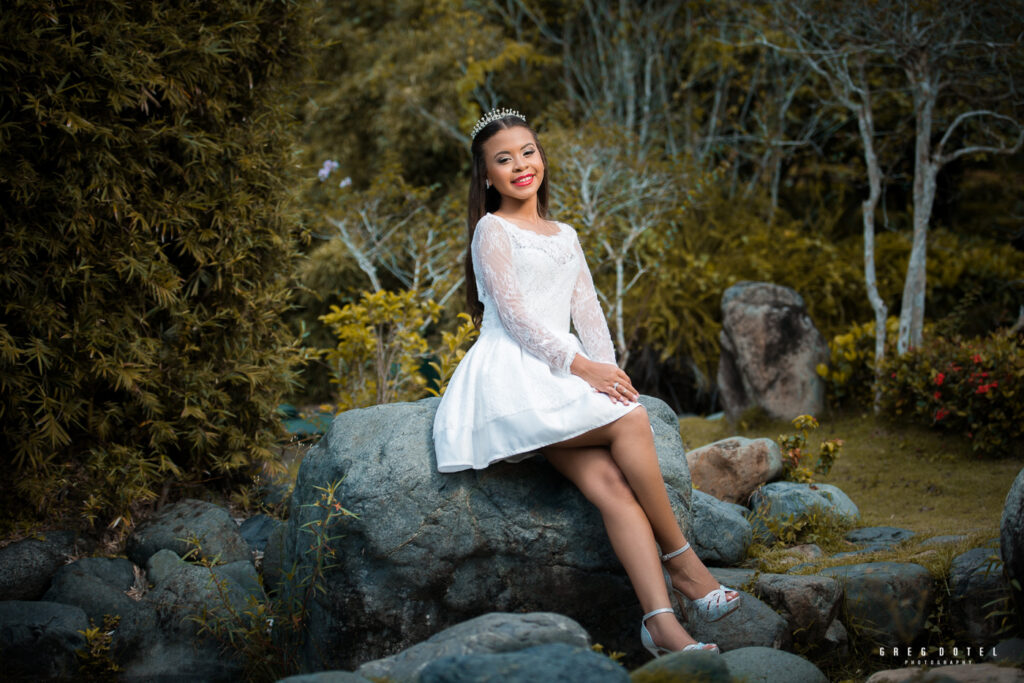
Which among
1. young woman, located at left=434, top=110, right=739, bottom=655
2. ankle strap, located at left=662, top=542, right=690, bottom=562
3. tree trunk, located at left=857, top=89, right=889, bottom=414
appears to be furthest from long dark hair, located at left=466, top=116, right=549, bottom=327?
tree trunk, located at left=857, top=89, right=889, bottom=414

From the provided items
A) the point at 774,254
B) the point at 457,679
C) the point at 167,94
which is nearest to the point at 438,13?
the point at 774,254

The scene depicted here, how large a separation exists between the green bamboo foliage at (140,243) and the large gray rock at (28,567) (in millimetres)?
224

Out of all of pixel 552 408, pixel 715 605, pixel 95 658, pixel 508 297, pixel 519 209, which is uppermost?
pixel 519 209

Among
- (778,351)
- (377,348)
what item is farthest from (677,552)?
(778,351)

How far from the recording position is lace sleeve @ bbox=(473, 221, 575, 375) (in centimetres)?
314

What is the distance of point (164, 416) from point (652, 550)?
2964 millimetres

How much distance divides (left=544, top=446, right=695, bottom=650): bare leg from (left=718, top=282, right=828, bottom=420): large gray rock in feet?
14.8

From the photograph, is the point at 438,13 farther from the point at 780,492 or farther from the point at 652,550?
the point at 652,550

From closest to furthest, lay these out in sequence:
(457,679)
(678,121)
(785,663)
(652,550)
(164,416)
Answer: (457,679)
(785,663)
(652,550)
(164,416)
(678,121)

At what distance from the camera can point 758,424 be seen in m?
7.16

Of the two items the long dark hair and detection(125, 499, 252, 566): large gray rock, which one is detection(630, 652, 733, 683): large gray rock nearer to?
the long dark hair

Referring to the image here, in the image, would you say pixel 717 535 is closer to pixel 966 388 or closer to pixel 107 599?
pixel 107 599

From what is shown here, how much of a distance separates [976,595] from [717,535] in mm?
1105

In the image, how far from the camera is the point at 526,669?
1.94 m
